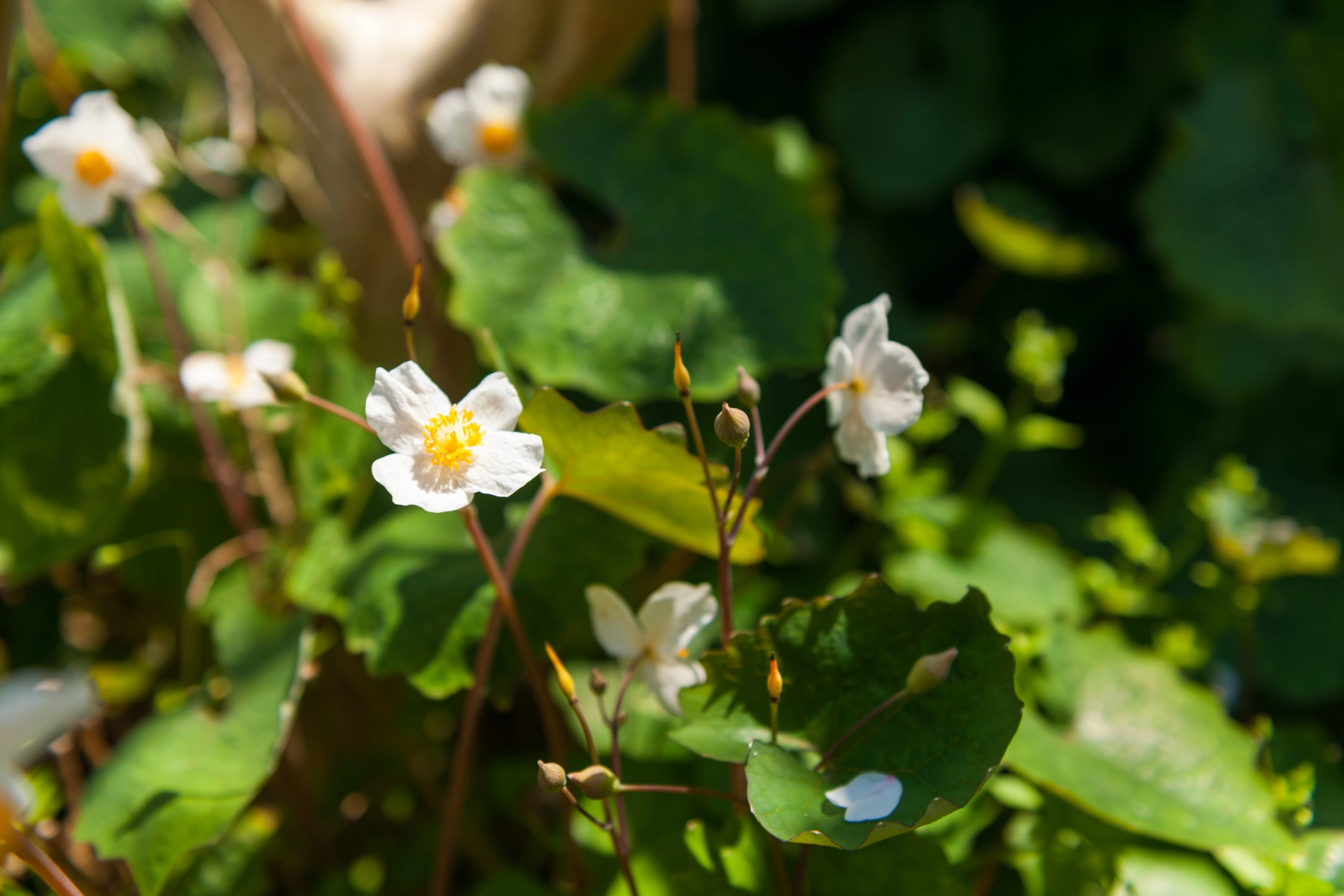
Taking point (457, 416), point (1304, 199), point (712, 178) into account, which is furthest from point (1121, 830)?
point (1304, 199)

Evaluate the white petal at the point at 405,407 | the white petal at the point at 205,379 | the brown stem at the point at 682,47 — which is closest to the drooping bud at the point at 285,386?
the white petal at the point at 405,407

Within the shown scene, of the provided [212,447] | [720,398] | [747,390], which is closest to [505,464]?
[747,390]

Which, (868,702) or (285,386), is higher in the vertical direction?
(285,386)

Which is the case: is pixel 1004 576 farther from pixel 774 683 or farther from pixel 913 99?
pixel 913 99

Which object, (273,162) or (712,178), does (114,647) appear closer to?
(273,162)

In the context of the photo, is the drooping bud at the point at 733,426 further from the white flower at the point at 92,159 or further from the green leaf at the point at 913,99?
the green leaf at the point at 913,99

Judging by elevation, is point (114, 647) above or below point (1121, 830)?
below
